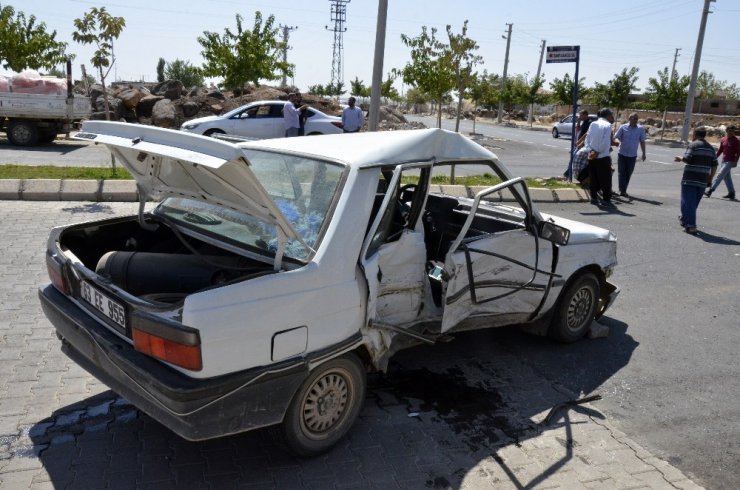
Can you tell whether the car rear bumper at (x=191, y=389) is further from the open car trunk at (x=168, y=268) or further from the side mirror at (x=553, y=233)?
the side mirror at (x=553, y=233)

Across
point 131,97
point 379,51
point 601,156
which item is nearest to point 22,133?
point 131,97

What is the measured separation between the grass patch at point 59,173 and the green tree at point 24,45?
1422 cm

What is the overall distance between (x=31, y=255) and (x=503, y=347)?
5287mm

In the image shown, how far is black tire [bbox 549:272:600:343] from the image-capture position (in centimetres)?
544

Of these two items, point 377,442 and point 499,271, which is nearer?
point 377,442

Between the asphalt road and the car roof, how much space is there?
1.95 meters

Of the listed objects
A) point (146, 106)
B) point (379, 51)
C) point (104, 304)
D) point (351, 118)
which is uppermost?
point (379, 51)

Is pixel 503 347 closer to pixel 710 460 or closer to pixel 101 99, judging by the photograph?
pixel 710 460

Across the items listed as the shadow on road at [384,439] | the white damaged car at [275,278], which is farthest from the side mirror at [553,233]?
the shadow on road at [384,439]

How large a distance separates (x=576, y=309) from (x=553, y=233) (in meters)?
1.12

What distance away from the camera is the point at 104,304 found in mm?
3523

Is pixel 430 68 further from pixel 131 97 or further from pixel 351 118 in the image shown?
pixel 131 97

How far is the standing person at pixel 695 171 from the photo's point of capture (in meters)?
10.2

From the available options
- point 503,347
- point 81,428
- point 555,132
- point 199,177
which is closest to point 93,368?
point 81,428
